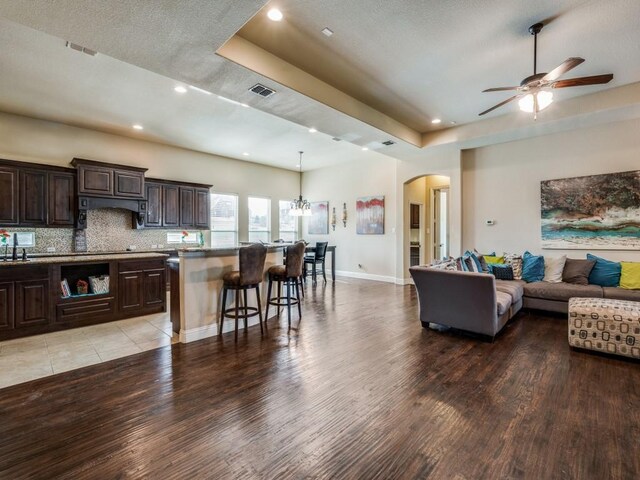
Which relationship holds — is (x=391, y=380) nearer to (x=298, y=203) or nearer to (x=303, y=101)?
(x=303, y=101)

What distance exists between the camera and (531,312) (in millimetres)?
5023

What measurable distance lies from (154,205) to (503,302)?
21.8ft

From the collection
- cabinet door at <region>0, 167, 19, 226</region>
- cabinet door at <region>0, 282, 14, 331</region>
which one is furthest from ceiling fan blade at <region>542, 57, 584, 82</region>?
cabinet door at <region>0, 167, 19, 226</region>

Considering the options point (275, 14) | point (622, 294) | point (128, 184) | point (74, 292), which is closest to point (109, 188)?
point (128, 184)

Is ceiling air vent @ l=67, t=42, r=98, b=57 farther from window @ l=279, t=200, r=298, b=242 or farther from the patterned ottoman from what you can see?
window @ l=279, t=200, r=298, b=242

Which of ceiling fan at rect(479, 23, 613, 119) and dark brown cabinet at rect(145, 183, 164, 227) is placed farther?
dark brown cabinet at rect(145, 183, 164, 227)

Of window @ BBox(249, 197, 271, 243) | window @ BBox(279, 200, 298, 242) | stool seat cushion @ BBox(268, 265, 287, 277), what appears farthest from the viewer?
window @ BBox(279, 200, 298, 242)

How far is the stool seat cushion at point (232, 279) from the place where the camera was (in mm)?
3809

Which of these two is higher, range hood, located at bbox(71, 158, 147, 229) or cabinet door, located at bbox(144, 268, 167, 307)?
range hood, located at bbox(71, 158, 147, 229)

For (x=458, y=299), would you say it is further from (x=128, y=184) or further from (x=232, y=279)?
(x=128, y=184)

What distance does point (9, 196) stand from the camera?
16.3 ft

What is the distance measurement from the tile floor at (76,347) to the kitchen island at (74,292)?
0.17 m

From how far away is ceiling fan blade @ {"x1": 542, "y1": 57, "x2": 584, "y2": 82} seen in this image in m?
2.79

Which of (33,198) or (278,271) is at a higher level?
(33,198)
